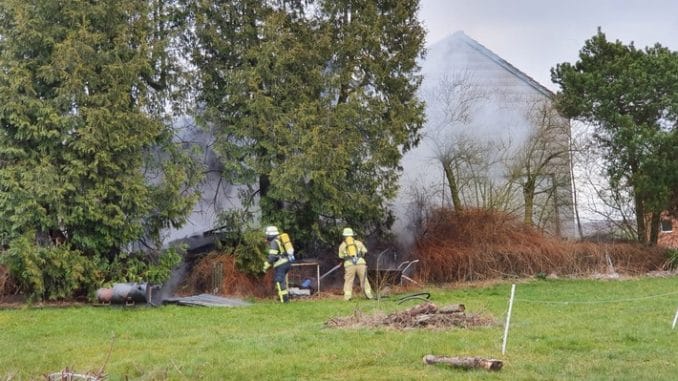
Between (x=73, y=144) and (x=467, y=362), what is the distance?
1165cm

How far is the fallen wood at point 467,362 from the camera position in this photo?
26.8ft

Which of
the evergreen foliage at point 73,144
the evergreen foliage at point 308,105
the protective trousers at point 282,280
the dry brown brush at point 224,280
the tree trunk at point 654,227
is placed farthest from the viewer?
the tree trunk at point 654,227

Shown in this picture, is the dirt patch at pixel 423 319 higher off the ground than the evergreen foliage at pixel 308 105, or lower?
lower

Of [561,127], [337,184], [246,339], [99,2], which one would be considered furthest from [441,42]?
[246,339]

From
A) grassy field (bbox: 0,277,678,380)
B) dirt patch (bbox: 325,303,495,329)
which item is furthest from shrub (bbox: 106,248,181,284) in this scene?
dirt patch (bbox: 325,303,495,329)

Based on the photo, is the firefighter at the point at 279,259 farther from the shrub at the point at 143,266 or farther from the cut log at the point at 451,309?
the cut log at the point at 451,309

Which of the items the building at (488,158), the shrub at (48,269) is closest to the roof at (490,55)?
the building at (488,158)

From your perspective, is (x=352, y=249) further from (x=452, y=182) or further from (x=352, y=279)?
(x=452, y=182)

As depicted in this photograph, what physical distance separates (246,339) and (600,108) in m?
16.1

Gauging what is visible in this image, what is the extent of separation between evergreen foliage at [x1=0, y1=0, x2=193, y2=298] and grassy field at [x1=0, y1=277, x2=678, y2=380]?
2.05 m

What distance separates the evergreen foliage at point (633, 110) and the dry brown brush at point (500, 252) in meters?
2.12

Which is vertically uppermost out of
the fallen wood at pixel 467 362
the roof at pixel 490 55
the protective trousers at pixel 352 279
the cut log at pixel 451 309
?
the roof at pixel 490 55

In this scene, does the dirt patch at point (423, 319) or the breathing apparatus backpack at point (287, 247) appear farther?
the breathing apparatus backpack at point (287, 247)

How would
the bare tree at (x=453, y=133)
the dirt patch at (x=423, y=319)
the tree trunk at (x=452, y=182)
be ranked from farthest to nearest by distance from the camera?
the bare tree at (x=453, y=133) < the tree trunk at (x=452, y=182) < the dirt patch at (x=423, y=319)
